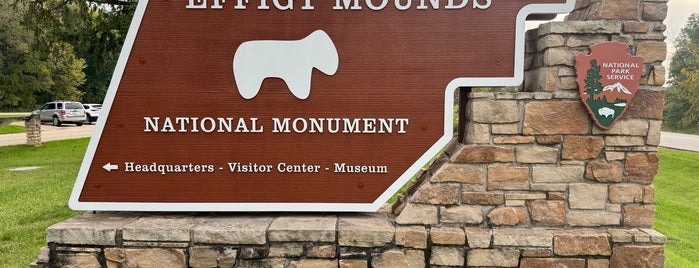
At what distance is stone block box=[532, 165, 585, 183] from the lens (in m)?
3.12

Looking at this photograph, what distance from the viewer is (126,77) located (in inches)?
125

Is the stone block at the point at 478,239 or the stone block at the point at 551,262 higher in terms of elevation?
the stone block at the point at 478,239

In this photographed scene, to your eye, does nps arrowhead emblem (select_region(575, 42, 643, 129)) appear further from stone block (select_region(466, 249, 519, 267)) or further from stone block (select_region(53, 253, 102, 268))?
stone block (select_region(53, 253, 102, 268))

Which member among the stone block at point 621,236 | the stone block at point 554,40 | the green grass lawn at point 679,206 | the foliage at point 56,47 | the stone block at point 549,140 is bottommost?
the green grass lawn at point 679,206

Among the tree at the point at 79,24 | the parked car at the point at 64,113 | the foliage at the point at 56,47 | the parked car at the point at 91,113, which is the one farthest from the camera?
the parked car at the point at 91,113

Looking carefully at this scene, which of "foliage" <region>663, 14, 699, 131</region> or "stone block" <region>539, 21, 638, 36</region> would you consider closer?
"stone block" <region>539, 21, 638, 36</region>

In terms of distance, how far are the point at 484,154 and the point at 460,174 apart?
22 centimetres

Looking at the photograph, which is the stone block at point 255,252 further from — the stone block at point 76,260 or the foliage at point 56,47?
the foliage at point 56,47

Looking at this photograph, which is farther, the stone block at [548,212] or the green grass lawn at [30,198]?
the green grass lawn at [30,198]

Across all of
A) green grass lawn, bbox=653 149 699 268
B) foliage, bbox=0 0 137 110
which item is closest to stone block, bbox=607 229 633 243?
green grass lawn, bbox=653 149 699 268

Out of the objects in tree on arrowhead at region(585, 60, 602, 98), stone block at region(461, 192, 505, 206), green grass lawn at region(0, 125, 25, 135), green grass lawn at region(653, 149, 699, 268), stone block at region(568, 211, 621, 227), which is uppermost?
tree on arrowhead at region(585, 60, 602, 98)

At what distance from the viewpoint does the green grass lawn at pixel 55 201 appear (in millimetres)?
4941

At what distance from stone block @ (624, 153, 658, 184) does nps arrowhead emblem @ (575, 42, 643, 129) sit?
31 cm

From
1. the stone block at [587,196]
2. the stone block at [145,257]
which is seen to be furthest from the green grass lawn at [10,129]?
the stone block at [587,196]
